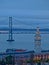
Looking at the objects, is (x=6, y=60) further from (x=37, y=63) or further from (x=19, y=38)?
(x=19, y=38)

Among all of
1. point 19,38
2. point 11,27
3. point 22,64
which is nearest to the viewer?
point 22,64

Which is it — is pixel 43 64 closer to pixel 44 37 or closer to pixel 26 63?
pixel 26 63

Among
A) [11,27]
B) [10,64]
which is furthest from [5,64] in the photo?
[11,27]

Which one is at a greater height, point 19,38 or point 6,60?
point 19,38

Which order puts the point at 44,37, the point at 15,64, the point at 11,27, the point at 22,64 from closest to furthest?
the point at 22,64, the point at 15,64, the point at 11,27, the point at 44,37

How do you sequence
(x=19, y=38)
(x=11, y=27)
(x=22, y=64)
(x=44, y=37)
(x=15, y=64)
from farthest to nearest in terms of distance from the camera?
(x=19, y=38), (x=44, y=37), (x=11, y=27), (x=15, y=64), (x=22, y=64)

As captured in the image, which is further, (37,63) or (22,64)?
(37,63)

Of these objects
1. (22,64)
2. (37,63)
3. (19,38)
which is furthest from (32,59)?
(19,38)

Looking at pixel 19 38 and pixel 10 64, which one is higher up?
pixel 19 38

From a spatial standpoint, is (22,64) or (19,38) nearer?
(22,64)
